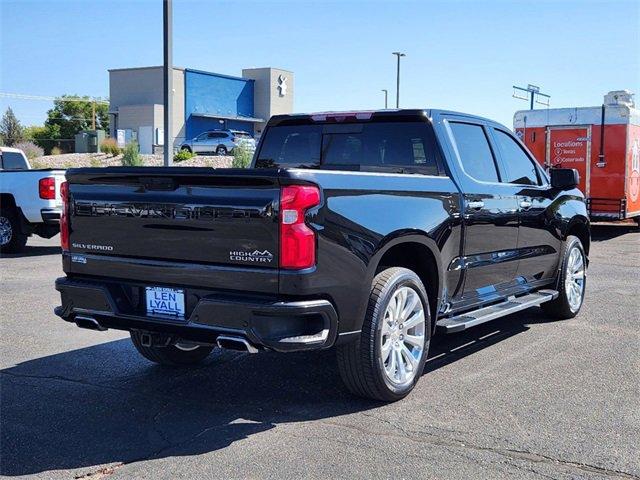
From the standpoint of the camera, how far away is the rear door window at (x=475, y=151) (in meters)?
6.18

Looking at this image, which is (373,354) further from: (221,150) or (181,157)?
(221,150)

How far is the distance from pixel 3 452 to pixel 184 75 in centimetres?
5411

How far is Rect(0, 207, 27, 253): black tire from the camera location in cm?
1309

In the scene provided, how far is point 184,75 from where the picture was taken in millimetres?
56000

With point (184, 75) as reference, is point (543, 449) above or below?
below

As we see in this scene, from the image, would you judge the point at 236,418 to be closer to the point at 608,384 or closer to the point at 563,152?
the point at 608,384

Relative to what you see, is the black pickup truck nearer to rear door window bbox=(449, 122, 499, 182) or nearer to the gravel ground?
rear door window bbox=(449, 122, 499, 182)

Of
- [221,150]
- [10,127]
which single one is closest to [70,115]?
[10,127]

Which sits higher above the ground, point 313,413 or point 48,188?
point 48,188

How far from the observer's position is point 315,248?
171 inches

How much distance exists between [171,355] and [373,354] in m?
1.83

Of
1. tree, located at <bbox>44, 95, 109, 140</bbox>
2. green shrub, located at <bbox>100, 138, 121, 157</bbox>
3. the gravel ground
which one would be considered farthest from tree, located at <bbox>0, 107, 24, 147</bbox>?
the gravel ground

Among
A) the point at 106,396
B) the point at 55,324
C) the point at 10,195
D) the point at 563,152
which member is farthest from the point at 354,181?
the point at 563,152

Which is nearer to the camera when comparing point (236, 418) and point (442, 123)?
point (236, 418)
